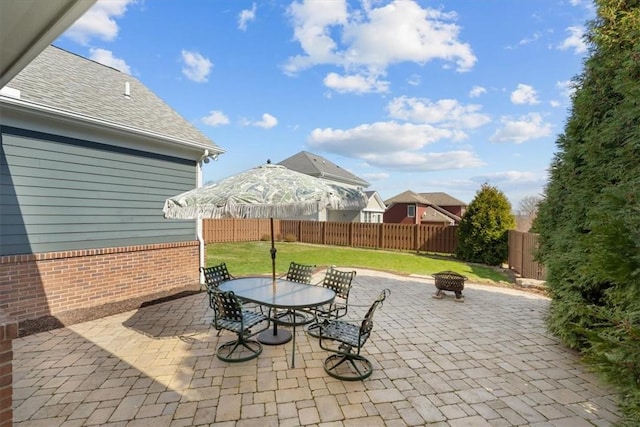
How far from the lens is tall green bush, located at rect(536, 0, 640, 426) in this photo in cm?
176

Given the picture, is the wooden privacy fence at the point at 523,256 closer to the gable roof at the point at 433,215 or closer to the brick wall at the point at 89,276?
the brick wall at the point at 89,276

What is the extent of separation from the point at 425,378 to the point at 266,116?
2230cm

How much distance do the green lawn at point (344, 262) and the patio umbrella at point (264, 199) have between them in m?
5.50

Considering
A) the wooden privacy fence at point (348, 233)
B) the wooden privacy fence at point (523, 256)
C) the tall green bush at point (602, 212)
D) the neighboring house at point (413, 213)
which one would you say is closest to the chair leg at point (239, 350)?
the tall green bush at point (602, 212)

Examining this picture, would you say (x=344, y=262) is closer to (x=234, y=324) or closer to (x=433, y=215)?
(x=234, y=324)

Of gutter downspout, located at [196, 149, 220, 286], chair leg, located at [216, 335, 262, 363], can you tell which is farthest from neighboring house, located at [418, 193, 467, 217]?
chair leg, located at [216, 335, 262, 363]

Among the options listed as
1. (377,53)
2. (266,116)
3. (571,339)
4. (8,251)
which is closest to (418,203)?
(266,116)

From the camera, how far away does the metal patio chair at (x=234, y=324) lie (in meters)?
3.87

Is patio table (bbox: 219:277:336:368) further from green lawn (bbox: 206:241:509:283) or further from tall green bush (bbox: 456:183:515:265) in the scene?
tall green bush (bbox: 456:183:515:265)

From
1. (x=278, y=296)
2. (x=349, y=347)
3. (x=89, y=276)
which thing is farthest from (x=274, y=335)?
(x=89, y=276)

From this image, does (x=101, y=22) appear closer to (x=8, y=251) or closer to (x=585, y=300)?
(x=8, y=251)

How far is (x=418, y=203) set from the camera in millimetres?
31312

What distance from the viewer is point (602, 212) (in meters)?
2.55

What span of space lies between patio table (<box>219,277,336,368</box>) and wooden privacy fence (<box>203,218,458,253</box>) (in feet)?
39.9
